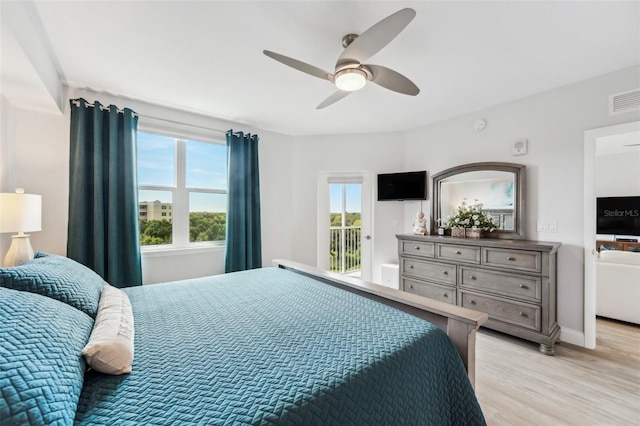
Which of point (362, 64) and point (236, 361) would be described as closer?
point (236, 361)

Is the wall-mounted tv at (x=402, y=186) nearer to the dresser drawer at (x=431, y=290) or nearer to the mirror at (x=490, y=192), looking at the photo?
the mirror at (x=490, y=192)

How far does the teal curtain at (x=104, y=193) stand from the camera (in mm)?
2564

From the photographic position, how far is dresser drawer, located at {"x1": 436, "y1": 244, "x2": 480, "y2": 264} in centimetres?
285

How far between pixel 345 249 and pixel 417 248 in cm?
137

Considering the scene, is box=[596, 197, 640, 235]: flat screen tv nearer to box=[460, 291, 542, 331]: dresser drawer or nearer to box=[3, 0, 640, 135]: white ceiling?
box=[3, 0, 640, 135]: white ceiling

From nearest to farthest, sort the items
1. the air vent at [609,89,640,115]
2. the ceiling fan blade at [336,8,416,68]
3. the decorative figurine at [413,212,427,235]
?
the ceiling fan blade at [336,8,416,68], the air vent at [609,89,640,115], the decorative figurine at [413,212,427,235]

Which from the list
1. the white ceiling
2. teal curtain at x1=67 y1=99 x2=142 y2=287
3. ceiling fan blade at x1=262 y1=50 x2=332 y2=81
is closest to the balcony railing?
the white ceiling

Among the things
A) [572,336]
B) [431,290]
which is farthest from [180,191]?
[572,336]

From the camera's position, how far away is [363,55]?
169 cm

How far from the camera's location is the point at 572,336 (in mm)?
2598

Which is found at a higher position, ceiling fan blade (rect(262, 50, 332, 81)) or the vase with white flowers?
ceiling fan blade (rect(262, 50, 332, 81))

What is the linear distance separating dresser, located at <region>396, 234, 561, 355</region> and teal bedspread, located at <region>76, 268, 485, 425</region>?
1.86m

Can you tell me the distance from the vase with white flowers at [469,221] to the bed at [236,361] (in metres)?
2.10

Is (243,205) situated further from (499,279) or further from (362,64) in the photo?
(499,279)
